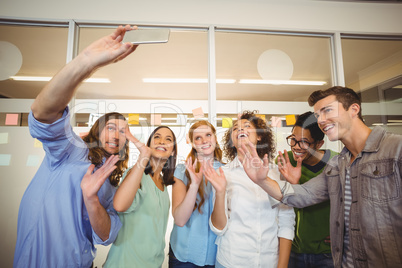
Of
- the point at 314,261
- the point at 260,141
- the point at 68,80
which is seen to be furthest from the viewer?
the point at 260,141

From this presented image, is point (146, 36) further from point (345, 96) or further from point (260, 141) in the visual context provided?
point (345, 96)

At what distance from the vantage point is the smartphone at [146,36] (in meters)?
0.76

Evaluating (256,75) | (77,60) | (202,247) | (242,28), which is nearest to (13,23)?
(77,60)

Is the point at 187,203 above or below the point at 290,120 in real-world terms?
below

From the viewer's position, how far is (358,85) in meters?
2.45

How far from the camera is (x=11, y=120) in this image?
1.97m

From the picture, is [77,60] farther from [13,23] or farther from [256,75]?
[13,23]

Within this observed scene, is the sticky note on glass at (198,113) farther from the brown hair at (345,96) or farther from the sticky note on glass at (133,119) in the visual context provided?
the brown hair at (345,96)

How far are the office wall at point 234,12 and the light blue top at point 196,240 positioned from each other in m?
1.82

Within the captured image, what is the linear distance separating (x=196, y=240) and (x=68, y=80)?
45.1 inches

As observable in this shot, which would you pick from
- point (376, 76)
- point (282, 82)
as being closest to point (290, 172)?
point (282, 82)

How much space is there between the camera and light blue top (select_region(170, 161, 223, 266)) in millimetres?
1333

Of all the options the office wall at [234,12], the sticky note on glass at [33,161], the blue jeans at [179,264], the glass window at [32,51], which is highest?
the office wall at [234,12]

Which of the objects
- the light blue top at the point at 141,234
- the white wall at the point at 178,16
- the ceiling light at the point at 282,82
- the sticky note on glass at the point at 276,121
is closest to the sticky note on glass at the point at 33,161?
the white wall at the point at 178,16
